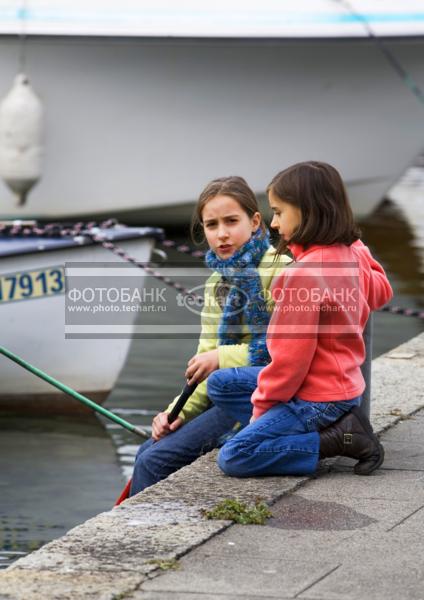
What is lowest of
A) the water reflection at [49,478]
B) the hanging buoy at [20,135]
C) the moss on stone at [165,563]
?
the water reflection at [49,478]

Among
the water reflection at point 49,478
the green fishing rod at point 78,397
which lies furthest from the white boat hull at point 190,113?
the green fishing rod at point 78,397

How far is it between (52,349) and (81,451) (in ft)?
2.37

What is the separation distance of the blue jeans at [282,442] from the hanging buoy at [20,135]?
807 centimetres

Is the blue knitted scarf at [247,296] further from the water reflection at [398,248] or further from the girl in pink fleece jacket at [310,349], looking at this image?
the water reflection at [398,248]

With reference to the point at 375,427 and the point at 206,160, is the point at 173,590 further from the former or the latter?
the point at 206,160

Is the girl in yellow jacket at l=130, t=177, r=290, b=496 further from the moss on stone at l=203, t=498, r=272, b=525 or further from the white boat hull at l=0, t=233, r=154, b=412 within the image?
the white boat hull at l=0, t=233, r=154, b=412

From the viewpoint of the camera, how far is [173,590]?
341 centimetres

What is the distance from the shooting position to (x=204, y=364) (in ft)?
15.1

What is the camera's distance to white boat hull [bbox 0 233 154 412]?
7383mm

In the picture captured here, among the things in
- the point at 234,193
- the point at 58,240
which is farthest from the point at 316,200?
the point at 58,240

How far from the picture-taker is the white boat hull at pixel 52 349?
24.2 ft

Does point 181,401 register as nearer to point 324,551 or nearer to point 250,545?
point 250,545

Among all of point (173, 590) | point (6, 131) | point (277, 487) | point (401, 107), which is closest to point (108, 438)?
point (277, 487)

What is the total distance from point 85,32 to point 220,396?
304 inches
